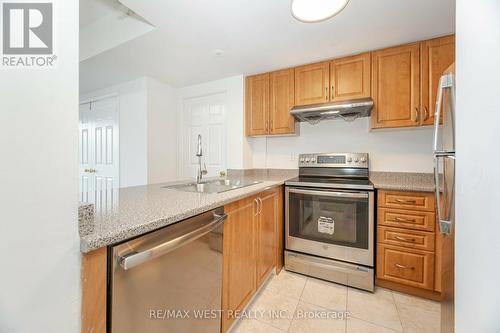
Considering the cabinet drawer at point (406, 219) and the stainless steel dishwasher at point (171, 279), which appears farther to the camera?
the cabinet drawer at point (406, 219)

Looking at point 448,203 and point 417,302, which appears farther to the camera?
point 417,302

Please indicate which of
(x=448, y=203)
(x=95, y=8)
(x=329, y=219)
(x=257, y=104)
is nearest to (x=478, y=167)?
(x=448, y=203)

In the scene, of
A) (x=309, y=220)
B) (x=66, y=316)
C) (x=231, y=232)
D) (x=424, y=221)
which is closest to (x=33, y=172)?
(x=66, y=316)

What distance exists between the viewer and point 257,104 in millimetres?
2668

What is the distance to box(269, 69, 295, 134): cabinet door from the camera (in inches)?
96.9

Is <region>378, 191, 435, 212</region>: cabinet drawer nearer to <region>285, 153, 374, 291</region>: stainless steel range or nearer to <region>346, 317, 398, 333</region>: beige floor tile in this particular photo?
<region>285, 153, 374, 291</region>: stainless steel range

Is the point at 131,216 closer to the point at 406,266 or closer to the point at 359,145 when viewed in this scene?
the point at 406,266

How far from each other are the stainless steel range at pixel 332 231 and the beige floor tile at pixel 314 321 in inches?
16.4

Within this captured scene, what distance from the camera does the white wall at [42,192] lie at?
19.4 inches

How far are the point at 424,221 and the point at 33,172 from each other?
2.34 m

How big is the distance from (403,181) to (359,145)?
58 cm

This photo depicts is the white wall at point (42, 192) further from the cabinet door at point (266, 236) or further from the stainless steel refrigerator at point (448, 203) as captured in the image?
the stainless steel refrigerator at point (448, 203)

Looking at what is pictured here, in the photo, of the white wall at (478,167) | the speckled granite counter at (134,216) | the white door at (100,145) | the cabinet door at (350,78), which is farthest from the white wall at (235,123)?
the white wall at (478,167)

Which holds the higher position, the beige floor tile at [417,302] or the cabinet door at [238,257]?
the cabinet door at [238,257]
